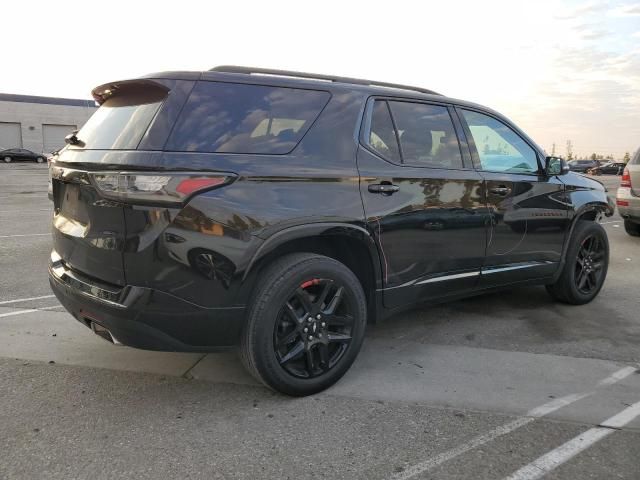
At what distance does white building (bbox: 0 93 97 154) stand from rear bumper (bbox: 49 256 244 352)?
2308 inches

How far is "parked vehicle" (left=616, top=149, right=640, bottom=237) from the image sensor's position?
8695mm

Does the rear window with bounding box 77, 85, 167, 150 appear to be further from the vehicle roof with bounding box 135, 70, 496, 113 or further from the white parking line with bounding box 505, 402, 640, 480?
the white parking line with bounding box 505, 402, 640, 480

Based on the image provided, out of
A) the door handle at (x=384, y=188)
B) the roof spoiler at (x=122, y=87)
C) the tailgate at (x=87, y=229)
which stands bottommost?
the tailgate at (x=87, y=229)

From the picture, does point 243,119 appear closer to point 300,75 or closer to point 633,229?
point 300,75

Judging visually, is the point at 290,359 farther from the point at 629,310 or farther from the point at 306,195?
the point at 629,310

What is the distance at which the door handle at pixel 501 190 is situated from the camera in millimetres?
4172

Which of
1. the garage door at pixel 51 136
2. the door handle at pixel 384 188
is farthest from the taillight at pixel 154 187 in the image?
the garage door at pixel 51 136

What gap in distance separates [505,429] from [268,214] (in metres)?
1.73

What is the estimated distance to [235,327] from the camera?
2.94m

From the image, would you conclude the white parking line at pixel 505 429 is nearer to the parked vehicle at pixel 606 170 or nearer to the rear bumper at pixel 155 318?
the rear bumper at pixel 155 318

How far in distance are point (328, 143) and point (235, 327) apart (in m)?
1.22

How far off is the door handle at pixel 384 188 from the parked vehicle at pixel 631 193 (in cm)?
691

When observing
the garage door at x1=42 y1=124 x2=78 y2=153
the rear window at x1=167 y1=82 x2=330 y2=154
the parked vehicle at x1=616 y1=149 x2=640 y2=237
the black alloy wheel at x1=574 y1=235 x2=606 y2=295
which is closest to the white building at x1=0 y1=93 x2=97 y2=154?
the garage door at x1=42 y1=124 x2=78 y2=153

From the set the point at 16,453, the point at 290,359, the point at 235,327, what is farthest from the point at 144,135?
the point at 16,453
